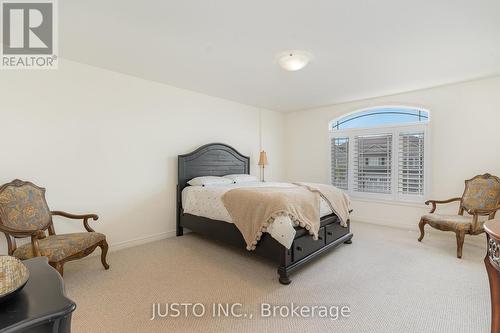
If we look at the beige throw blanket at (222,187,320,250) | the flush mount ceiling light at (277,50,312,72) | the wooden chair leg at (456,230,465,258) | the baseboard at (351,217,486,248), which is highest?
the flush mount ceiling light at (277,50,312,72)

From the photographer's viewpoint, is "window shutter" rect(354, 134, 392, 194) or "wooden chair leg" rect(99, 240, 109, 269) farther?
"window shutter" rect(354, 134, 392, 194)

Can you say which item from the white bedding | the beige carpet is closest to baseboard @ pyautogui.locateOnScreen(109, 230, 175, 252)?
the beige carpet

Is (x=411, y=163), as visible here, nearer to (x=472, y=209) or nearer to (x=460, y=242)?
(x=472, y=209)

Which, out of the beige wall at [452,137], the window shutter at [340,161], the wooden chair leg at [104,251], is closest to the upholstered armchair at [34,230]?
the wooden chair leg at [104,251]

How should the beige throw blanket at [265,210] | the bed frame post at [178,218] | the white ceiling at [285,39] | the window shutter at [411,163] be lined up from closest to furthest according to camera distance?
the white ceiling at [285,39] < the beige throw blanket at [265,210] < the bed frame post at [178,218] < the window shutter at [411,163]

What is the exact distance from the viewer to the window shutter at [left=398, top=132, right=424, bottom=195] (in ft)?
14.0

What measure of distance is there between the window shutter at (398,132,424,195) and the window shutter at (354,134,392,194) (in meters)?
0.19

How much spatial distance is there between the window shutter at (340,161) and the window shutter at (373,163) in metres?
0.20

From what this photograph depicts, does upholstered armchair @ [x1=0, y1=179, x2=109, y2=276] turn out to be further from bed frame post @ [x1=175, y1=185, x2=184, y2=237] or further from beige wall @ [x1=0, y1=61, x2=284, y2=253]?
bed frame post @ [x1=175, y1=185, x2=184, y2=237]

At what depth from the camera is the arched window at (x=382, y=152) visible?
14.1ft

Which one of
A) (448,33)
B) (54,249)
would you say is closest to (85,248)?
(54,249)

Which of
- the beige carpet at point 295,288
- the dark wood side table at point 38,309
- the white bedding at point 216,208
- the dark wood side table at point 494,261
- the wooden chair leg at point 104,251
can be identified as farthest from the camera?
the wooden chair leg at point 104,251

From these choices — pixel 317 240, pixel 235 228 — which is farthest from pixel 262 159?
pixel 317 240

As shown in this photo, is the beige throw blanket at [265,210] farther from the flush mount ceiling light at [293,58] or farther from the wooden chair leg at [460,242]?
the wooden chair leg at [460,242]
